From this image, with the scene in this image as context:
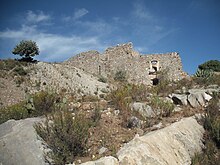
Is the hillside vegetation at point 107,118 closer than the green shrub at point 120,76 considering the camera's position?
Yes

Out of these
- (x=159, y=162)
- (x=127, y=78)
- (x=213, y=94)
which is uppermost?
(x=127, y=78)

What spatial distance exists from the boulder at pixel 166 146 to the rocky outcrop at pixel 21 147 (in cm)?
184

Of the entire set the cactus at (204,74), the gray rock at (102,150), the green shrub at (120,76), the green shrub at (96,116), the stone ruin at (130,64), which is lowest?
the gray rock at (102,150)

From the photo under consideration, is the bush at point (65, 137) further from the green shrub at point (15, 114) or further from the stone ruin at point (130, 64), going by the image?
the stone ruin at point (130, 64)

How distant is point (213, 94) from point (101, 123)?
170 inches

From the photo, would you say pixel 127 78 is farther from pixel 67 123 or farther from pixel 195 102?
pixel 67 123

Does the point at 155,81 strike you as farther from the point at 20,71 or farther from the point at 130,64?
the point at 20,71

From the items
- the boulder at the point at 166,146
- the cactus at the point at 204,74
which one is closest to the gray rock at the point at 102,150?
the boulder at the point at 166,146

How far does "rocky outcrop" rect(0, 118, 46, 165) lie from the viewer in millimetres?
5172

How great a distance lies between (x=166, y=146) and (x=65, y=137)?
2199mm

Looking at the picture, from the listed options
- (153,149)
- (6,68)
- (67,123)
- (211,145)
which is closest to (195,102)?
(211,145)

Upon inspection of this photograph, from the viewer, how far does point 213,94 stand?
28.7 feet

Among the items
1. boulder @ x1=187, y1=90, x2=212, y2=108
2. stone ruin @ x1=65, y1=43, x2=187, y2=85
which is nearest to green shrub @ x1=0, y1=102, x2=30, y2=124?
boulder @ x1=187, y1=90, x2=212, y2=108

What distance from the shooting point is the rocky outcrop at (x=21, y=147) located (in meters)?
5.17
